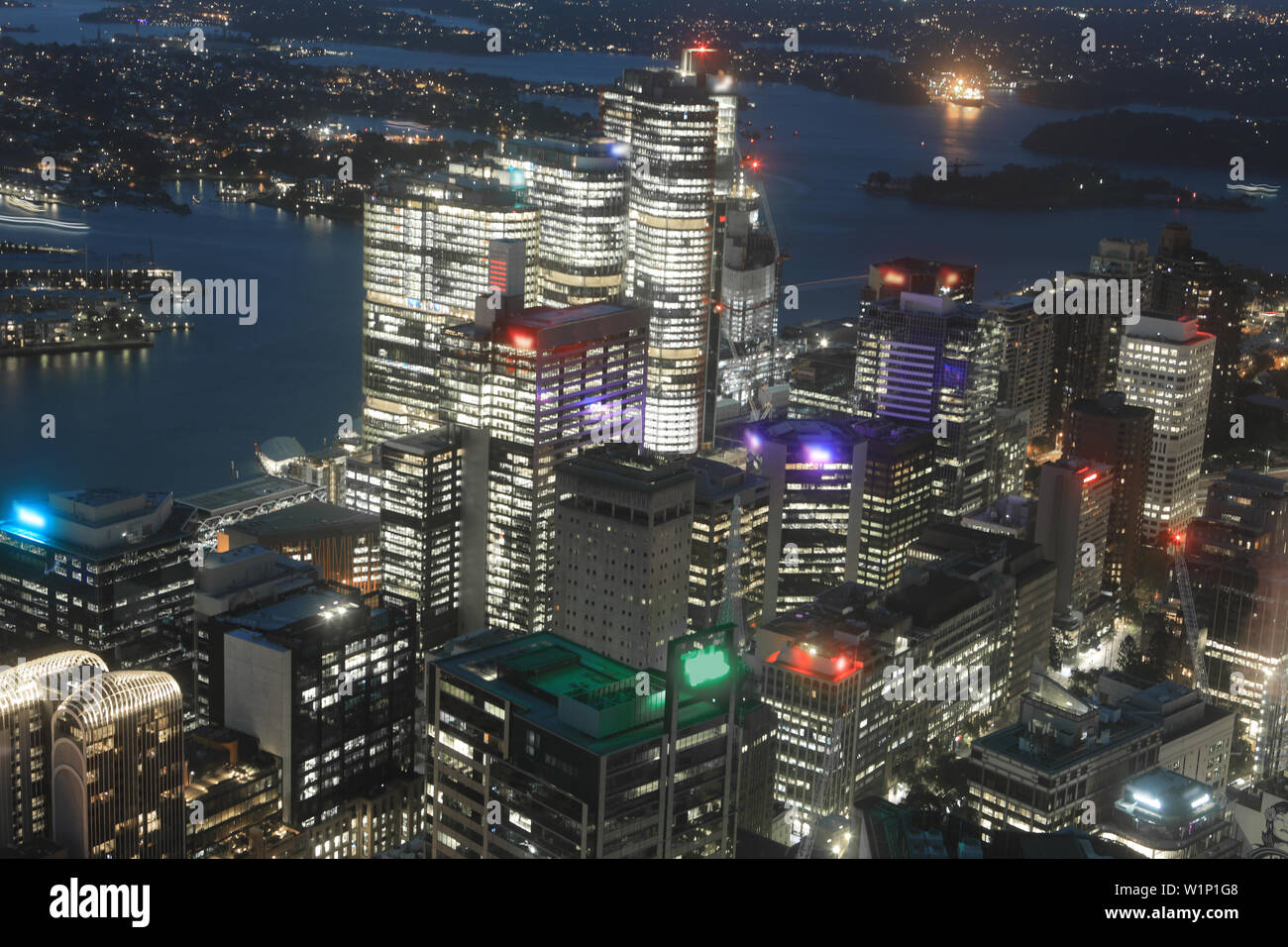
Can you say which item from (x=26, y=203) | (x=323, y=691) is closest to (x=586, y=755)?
(x=323, y=691)

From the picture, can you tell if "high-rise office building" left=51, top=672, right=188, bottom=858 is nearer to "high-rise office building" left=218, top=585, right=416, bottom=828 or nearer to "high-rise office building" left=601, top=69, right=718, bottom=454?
"high-rise office building" left=218, top=585, right=416, bottom=828

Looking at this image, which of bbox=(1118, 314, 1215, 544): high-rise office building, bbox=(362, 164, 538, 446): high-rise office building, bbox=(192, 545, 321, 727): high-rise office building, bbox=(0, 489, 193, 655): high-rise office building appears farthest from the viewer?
bbox=(1118, 314, 1215, 544): high-rise office building

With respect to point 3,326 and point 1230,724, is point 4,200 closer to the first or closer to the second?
point 3,326

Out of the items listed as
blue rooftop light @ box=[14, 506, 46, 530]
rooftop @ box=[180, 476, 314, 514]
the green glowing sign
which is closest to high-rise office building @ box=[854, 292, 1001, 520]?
rooftop @ box=[180, 476, 314, 514]

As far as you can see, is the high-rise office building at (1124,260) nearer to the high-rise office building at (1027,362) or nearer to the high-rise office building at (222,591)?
the high-rise office building at (1027,362)

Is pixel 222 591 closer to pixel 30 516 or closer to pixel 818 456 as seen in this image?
pixel 30 516

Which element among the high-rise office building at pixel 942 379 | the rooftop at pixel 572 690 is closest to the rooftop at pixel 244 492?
the high-rise office building at pixel 942 379
